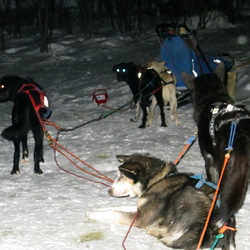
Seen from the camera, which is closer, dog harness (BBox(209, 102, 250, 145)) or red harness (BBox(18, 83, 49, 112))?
dog harness (BBox(209, 102, 250, 145))


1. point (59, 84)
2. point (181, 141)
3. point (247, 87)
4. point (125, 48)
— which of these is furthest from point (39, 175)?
point (125, 48)

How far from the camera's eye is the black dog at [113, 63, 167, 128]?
6.96 m

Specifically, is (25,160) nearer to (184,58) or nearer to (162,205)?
(162,205)

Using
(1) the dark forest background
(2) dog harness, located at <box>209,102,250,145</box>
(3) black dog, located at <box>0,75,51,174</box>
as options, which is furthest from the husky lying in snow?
(1) the dark forest background

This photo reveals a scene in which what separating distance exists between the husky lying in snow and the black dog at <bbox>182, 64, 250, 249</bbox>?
237 millimetres

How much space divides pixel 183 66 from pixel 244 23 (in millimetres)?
11471

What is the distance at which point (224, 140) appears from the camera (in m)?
3.38

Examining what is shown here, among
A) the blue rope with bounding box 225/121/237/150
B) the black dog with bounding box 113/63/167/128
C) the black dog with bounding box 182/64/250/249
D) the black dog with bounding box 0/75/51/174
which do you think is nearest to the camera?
the black dog with bounding box 182/64/250/249

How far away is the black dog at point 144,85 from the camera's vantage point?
696 centimetres

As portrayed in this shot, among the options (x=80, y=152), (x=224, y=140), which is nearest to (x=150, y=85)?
(x=80, y=152)

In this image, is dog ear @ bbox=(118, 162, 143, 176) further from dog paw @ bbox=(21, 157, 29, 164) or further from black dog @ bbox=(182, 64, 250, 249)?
dog paw @ bbox=(21, 157, 29, 164)

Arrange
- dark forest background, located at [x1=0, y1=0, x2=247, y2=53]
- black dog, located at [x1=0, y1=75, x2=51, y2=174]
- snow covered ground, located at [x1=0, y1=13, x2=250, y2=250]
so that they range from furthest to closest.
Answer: dark forest background, located at [x1=0, y1=0, x2=247, y2=53]
black dog, located at [x1=0, y1=75, x2=51, y2=174]
snow covered ground, located at [x1=0, y1=13, x2=250, y2=250]

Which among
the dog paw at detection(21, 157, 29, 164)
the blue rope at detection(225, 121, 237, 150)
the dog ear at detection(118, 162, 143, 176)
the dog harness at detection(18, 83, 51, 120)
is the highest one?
the blue rope at detection(225, 121, 237, 150)

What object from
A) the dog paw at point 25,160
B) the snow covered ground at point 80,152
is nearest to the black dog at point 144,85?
the snow covered ground at point 80,152
